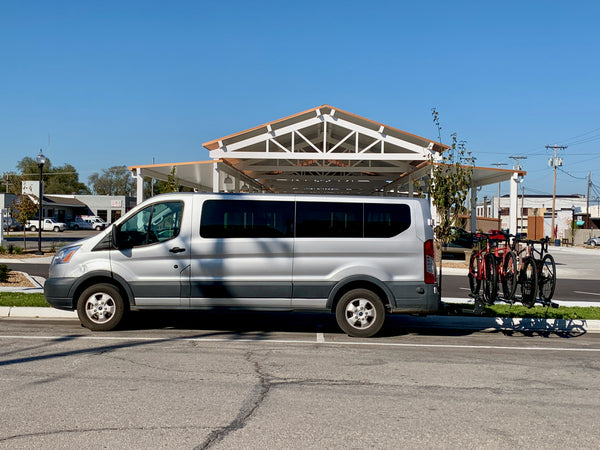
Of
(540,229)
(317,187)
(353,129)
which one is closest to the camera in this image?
(353,129)

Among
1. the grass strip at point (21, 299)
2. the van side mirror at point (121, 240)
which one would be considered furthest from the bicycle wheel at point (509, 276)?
the grass strip at point (21, 299)

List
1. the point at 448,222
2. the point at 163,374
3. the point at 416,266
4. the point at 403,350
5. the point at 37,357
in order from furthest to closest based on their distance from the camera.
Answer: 1. the point at 448,222
2. the point at 416,266
3. the point at 403,350
4. the point at 37,357
5. the point at 163,374

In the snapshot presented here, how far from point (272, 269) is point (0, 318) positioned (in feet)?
17.2

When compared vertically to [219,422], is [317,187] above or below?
above

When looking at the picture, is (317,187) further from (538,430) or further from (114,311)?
(538,430)

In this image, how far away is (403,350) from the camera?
871 cm

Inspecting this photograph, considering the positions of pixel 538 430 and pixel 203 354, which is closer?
pixel 538 430

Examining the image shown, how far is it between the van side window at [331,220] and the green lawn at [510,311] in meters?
3.27

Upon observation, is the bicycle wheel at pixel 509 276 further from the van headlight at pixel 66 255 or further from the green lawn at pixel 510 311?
the van headlight at pixel 66 255

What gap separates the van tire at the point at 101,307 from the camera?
9531 millimetres

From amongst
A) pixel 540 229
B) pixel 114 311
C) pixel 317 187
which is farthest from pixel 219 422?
pixel 540 229

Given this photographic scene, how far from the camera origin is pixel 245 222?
9500 mm

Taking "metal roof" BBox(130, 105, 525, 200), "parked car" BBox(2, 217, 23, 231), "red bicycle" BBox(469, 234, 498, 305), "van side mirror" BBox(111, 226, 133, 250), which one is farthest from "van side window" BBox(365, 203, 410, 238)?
"parked car" BBox(2, 217, 23, 231)

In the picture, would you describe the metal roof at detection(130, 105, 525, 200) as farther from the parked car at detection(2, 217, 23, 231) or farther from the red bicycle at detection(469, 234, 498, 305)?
the parked car at detection(2, 217, 23, 231)
